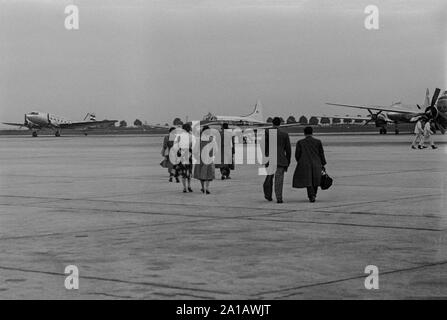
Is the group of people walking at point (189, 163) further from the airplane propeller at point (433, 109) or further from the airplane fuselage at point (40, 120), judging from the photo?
the airplane fuselage at point (40, 120)

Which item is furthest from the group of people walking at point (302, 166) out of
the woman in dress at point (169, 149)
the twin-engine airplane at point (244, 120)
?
the twin-engine airplane at point (244, 120)

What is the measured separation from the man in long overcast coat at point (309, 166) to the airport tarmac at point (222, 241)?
43cm

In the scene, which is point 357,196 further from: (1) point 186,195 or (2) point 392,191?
(1) point 186,195

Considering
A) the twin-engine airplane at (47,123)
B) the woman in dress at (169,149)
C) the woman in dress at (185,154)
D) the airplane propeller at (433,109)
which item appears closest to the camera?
the woman in dress at (185,154)

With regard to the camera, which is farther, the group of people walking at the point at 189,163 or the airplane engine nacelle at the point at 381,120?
the airplane engine nacelle at the point at 381,120

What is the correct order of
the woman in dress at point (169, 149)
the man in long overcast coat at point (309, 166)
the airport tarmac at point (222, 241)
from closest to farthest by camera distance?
1. the airport tarmac at point (222, 241)
2. the man in long overcast coat at point (309, 166)
3. the woman in dress at point (169, 149)

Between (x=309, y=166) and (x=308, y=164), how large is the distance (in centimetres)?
6

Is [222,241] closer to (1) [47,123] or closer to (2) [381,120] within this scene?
(2) [381,120]

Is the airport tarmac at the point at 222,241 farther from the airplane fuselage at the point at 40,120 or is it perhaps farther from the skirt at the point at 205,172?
the airplane fuselage at the point at 40,120

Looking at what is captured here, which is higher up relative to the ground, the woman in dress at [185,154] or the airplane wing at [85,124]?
the airplane wing at [85,124]

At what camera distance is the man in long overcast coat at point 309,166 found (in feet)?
62.6

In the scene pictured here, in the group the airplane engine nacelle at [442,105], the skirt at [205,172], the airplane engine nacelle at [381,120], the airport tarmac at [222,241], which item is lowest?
the airport tarmac at [222,241]
